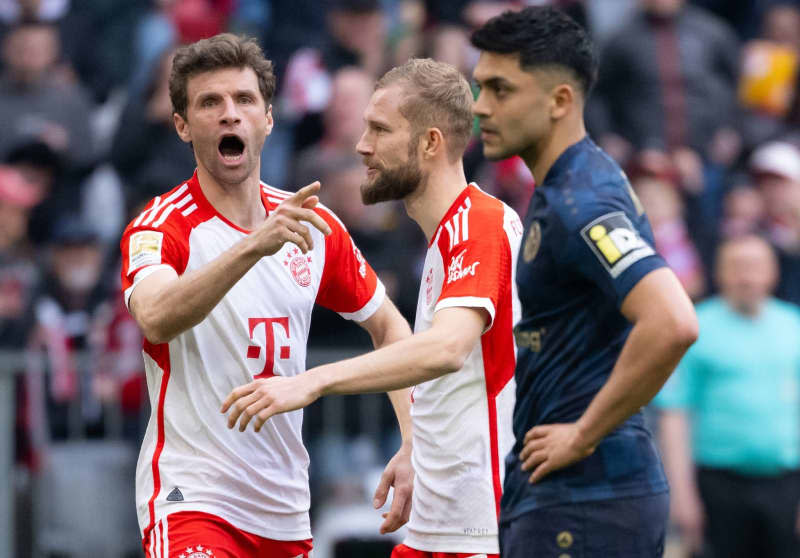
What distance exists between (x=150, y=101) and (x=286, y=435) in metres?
5.51

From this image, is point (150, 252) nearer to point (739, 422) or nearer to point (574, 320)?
point (574, 320)

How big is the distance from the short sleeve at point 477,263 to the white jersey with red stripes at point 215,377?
29.5 inches

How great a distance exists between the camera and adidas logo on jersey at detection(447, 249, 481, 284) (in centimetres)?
514

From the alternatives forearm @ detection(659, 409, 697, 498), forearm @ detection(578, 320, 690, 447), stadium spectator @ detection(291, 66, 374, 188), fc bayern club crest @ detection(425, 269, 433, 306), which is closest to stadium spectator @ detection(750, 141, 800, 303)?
forearm @ detection(659, 409, 697, 498)

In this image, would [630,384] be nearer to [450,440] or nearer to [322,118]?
[450,440]

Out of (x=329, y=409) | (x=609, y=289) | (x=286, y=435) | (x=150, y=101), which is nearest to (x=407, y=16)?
(x=150, y=101)

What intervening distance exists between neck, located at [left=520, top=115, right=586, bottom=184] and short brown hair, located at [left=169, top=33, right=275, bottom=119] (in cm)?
152

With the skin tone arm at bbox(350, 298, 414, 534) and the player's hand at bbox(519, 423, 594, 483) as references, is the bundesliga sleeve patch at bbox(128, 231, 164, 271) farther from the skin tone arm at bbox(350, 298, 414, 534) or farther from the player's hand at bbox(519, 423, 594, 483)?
the player's hand at bbox(519, 423, 594, 483)

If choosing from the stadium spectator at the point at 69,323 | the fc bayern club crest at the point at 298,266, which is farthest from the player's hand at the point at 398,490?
the stadium spectator at the point at 69,323

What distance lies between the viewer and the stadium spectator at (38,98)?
10.9 m

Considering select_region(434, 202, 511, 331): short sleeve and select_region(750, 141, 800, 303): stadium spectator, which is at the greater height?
select_region(750, 141, 800, 303): stadium spectator

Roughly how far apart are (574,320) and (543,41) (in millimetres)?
894

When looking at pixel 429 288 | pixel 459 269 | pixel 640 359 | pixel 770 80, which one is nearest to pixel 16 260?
pixel 429 288

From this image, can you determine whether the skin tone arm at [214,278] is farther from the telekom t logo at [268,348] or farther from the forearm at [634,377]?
the forearm at [634,377]
